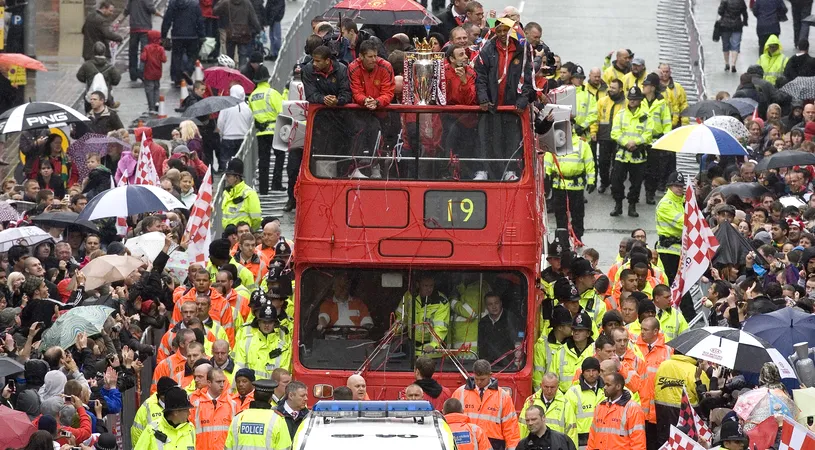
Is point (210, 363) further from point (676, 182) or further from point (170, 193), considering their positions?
point (676, 182)

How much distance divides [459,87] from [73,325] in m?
4.14

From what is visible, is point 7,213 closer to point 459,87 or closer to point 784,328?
point 459,87

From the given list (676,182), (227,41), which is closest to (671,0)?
(227,41)

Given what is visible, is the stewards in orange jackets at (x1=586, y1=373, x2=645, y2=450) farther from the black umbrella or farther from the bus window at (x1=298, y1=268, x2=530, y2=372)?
the black umbrella

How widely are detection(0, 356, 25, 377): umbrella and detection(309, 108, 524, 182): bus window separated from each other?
10.2 ft

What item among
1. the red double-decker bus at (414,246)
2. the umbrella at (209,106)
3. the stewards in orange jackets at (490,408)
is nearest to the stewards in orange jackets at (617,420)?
the stewards in orange jackets at (490,408)

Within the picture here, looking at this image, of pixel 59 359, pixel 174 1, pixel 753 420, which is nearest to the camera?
pixel 753 420

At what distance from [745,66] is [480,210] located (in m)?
20.0

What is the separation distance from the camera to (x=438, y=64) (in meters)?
15.8

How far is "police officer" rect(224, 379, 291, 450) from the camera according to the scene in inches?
545

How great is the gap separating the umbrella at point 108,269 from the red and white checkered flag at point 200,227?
1370 mm

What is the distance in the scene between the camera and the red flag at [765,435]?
14102mm

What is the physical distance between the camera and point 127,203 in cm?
2030

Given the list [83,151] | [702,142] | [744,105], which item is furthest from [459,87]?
[744,105]
